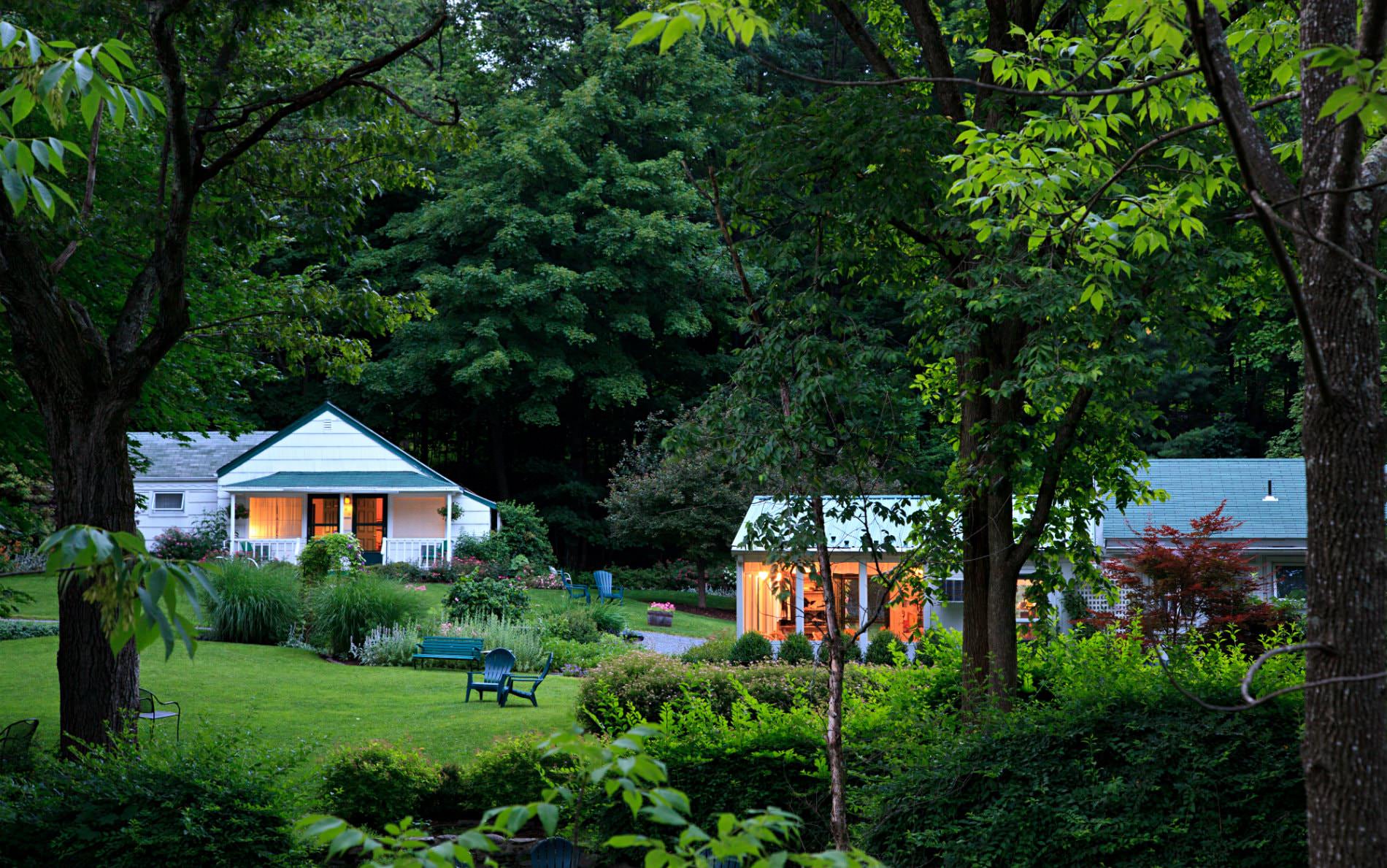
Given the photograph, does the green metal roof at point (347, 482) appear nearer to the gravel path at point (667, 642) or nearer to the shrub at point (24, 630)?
the gravel path at point (667, 642)

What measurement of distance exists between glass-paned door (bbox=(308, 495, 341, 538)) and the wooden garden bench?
1574 centimetres

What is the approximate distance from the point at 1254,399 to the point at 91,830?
3636 centimetres

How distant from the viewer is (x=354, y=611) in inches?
715

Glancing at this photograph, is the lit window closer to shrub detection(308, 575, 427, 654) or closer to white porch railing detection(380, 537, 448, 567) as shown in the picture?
shrub detection(308, 575, 427, 654)

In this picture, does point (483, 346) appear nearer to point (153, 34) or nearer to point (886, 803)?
point (153, 34)

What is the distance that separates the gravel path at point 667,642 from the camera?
65.6 ft

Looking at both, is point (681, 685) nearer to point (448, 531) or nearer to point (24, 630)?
point (24, 630)

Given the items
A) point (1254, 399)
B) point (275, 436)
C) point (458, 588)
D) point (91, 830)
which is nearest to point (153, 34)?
point (91, 830)

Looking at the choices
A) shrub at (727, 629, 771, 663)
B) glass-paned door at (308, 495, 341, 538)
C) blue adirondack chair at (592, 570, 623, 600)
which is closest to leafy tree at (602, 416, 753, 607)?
blue adirondack chair at (592, 570, 623, 600)

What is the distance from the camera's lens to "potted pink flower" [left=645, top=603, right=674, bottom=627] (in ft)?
79.3

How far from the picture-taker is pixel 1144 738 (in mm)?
5930

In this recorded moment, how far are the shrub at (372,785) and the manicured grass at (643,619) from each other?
12.9m

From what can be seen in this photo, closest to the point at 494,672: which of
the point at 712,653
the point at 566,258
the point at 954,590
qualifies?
the point at 712,653

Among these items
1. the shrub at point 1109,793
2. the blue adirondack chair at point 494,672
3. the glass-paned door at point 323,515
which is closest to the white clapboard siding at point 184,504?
the glass-paned door at point 323,515
